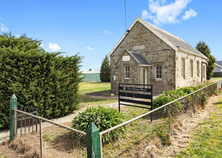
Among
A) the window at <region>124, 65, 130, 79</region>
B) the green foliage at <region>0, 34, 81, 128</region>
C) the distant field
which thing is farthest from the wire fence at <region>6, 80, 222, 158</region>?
the distant field

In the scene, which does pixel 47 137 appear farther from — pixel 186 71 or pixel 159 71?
pixel 186 71

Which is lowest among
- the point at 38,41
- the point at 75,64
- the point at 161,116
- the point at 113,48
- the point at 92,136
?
the point at 161,116

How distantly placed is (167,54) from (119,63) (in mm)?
4398

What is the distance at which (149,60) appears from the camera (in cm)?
1582

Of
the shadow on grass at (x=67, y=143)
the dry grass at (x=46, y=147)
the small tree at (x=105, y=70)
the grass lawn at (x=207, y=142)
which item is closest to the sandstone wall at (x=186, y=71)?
the grass lawn at (x=207, y=142)

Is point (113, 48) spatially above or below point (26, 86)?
above

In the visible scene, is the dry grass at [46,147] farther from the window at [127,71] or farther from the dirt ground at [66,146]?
the window at [127,71]

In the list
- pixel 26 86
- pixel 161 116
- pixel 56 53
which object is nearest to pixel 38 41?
pixel 56 53

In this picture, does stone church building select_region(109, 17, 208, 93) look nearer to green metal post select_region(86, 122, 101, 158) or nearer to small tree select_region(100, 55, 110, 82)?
green metal post select_region(86, 122, 101, 158)

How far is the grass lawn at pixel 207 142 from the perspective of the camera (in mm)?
4352

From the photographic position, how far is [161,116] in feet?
18.6

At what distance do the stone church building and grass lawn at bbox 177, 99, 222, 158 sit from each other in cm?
782

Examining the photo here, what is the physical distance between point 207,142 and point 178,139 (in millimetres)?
821

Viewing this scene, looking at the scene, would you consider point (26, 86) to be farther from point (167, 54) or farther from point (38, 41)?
point (167, 54)
